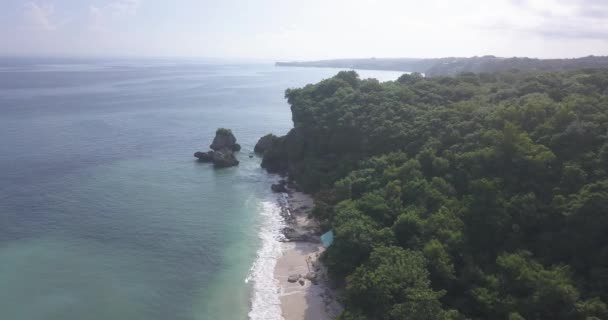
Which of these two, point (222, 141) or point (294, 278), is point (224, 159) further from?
point (294, 278)

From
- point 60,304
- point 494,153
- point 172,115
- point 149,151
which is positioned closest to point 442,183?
point 494,153

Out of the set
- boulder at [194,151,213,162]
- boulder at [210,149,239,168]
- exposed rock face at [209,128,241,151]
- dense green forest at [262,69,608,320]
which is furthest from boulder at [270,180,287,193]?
exposed rock face at [209,128,241,151]

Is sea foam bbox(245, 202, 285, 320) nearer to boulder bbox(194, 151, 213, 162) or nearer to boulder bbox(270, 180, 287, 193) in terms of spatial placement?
boulder bbox(270, 180, 287, 193)

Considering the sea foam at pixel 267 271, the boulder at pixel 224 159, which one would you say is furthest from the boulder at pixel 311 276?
the boulder at pixel 224 159

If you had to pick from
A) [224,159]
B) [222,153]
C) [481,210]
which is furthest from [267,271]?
[222,153]

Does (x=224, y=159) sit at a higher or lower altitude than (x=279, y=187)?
higher

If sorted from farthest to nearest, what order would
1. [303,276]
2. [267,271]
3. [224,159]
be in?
1. [224,159]
2. [267,271]
3. [303,276]
